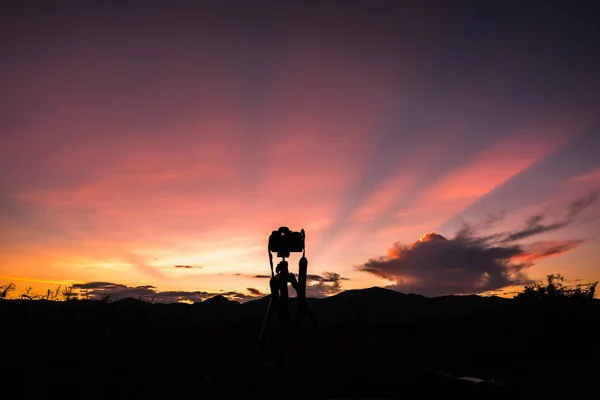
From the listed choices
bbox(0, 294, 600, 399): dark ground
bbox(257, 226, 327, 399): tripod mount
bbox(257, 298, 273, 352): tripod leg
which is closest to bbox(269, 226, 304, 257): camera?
bbox(257, 226, 327, 399): tripod mount

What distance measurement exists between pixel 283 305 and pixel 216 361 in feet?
16.1

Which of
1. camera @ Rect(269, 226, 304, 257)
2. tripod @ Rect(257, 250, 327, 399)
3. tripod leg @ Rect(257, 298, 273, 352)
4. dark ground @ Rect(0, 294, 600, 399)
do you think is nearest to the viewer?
tripod leg @ Rect(257, 298, 273, 352)

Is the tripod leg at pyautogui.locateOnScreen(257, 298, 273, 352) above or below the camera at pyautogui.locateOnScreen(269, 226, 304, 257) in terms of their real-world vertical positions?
below

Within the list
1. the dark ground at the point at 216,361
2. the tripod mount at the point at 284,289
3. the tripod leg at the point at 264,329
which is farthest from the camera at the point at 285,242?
the dark ground at the point at 216,361

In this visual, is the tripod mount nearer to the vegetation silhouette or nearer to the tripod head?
the tripod head

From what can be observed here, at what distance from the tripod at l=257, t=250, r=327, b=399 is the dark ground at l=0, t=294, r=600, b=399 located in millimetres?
749

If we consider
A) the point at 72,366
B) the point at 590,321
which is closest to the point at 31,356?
the point at 72,366

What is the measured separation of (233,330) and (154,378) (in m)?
4.54

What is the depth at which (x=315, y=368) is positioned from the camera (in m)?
11.7

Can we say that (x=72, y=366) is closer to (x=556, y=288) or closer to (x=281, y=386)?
(x=281, y=386)

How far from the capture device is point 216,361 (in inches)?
419

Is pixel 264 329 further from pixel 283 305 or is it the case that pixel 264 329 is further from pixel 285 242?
pixel 285 242

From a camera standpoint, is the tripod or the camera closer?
the tripod

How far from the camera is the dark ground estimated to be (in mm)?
8125
